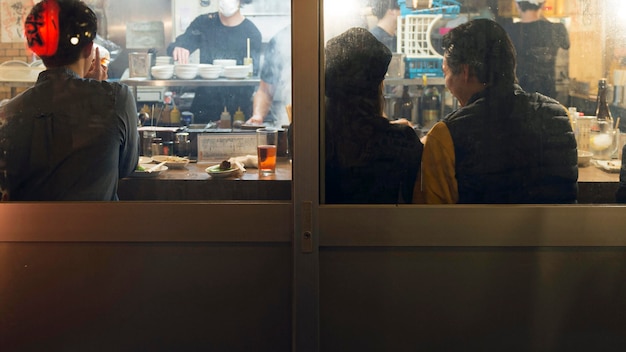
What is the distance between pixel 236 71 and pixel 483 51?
2.81ft

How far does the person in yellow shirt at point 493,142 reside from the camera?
7.76ft

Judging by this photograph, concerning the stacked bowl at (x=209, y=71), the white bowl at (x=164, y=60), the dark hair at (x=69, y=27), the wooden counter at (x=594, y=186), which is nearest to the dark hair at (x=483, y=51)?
the wooden counter at (x=594, y=186)

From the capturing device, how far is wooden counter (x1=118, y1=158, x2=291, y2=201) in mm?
2436

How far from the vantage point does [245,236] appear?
240 cm

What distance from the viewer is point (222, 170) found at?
252cm

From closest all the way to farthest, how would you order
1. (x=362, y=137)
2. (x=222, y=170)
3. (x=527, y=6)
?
(x=527, y=6) → (x=362, y=137) → (x=222, y=170)

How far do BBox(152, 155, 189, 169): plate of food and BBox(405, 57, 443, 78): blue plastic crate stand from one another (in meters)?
0.86

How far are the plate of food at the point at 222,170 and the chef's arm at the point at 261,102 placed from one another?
174mm

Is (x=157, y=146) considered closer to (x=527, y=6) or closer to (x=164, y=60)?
(x=164, y=60)

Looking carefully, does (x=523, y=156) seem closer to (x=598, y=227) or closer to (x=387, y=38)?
(x=598, y=227)

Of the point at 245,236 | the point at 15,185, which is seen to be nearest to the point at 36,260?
the point at 15,185

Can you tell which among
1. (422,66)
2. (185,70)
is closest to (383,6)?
(422,66)

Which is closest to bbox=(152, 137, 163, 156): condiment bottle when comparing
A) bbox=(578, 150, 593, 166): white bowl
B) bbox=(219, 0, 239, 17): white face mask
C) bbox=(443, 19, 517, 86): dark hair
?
bbox=(219, 0, 239, 17): white face mask

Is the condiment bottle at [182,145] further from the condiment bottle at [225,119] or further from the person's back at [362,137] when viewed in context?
the person's back at [362,137]
